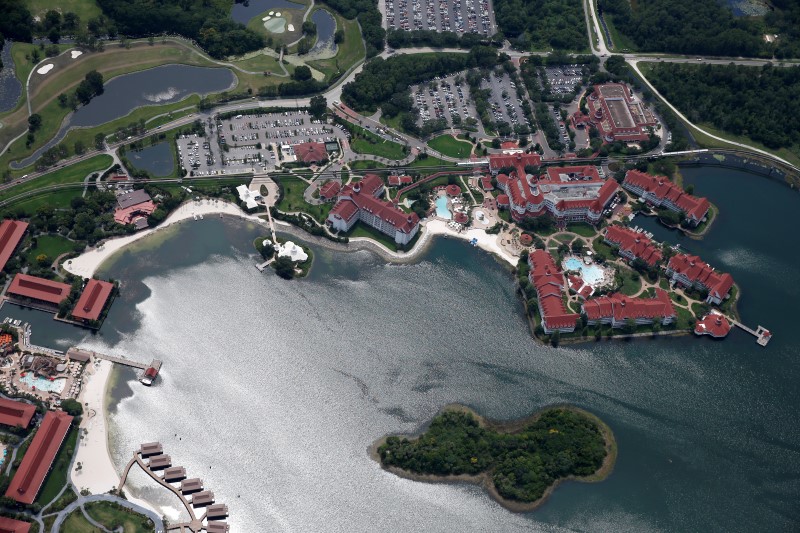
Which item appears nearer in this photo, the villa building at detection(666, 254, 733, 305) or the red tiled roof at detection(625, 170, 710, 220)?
the villa building at detection(666, 254, 733, 305)

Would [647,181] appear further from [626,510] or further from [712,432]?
[626,510]

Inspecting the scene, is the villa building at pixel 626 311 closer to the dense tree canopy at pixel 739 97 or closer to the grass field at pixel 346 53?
the dense tree canopy at pixel 739 97

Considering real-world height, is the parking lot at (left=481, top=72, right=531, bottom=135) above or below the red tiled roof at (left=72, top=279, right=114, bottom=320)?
above

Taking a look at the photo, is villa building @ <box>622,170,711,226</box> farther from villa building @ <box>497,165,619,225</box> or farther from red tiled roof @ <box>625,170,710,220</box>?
villa building @ <box>497,165,619,225</box>

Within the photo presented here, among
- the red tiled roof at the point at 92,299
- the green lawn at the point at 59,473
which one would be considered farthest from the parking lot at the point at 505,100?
the green lawn at the point at 59,473

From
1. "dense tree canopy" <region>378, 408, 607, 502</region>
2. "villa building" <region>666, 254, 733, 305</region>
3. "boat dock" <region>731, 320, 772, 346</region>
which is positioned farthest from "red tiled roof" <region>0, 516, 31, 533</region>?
"boat dock" <region>731, 320, 772, 346</region>

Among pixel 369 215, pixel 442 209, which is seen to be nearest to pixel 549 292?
pixel 442 209

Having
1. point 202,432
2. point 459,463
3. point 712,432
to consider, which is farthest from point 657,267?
point 202,432

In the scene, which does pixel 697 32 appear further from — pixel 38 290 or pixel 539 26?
pixel 38 290
